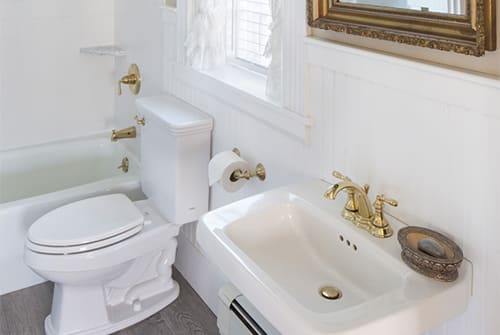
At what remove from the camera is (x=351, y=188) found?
1291mm

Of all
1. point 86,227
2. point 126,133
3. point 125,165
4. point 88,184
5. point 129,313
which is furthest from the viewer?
point 125,165

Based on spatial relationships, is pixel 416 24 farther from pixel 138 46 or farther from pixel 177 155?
pixel 138 46

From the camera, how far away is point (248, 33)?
83.2 inches

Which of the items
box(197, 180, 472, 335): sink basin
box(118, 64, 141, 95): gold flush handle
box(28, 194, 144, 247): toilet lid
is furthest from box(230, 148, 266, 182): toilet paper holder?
box(118, 64, 141, 95): gold flush handle

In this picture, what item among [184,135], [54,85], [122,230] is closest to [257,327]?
[122,230]

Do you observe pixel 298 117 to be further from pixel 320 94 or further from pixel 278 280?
pixel 278 280

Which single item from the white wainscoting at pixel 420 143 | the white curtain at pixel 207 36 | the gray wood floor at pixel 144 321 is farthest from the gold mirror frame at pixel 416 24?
the gray wood floor at pixel 144 321

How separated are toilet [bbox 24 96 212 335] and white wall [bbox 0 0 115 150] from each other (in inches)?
35.0

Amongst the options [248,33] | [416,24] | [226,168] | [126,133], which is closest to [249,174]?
[226,168]

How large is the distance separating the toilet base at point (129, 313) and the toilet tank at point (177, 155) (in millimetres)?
432

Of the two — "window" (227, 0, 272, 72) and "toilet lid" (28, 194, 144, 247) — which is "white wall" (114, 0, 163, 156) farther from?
"toilet lid" (28, 194, 144, 247)

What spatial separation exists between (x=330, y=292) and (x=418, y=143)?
17.3 inches

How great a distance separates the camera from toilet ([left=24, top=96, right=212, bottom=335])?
1971mm

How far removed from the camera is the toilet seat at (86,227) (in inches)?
76.5
